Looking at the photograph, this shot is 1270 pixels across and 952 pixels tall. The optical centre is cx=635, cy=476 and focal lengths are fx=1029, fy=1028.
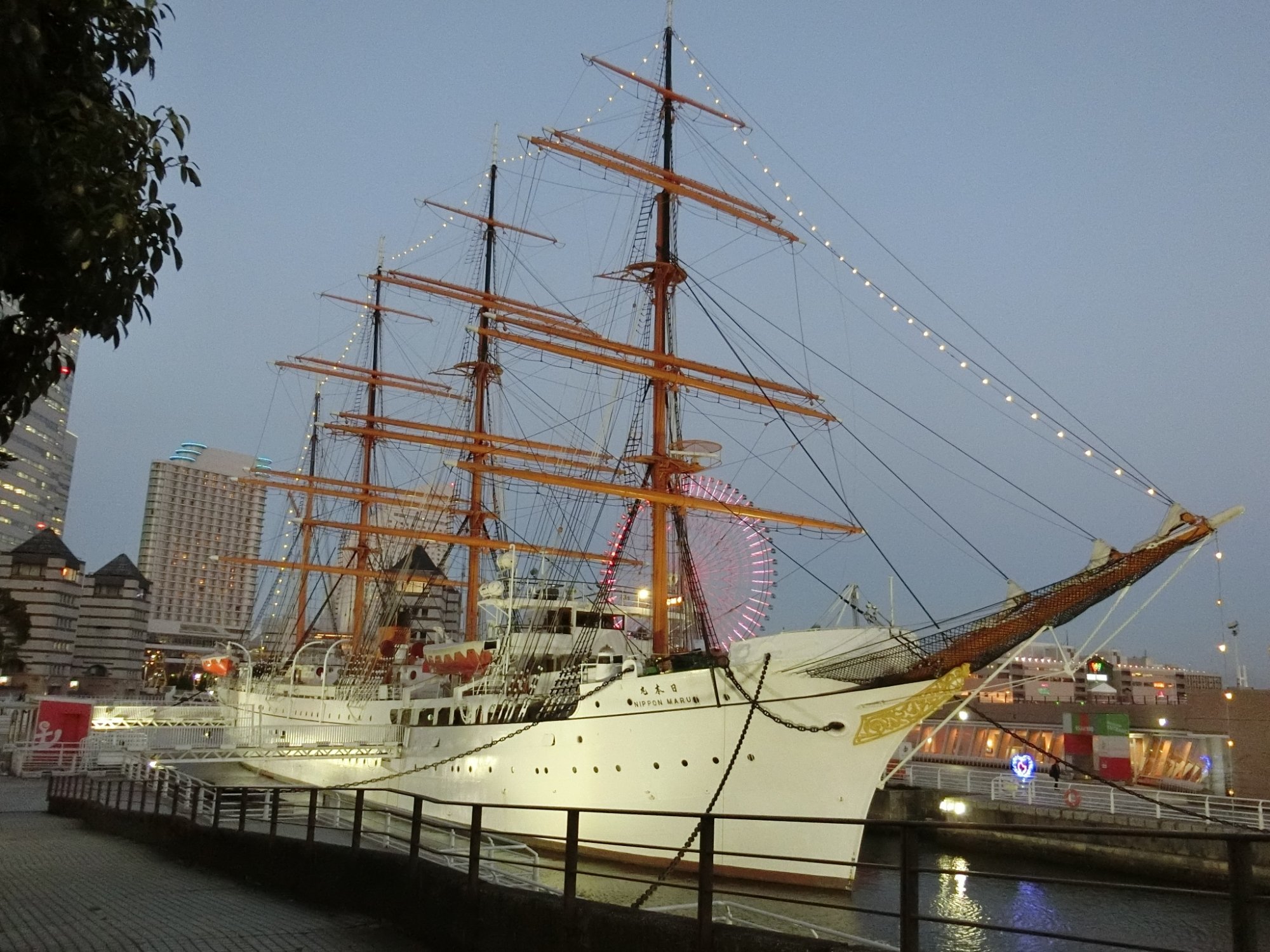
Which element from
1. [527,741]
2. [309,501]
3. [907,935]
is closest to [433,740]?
[527,741]

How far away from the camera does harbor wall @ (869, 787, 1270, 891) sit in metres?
18.7

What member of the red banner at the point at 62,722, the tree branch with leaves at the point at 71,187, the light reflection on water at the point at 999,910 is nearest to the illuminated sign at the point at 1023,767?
the light reflection on water at the point at 999,910

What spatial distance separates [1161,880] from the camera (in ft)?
64.5

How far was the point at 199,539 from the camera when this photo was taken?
6152 inches

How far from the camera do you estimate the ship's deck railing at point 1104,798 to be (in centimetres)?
1919

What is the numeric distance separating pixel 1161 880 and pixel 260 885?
57.2 feet

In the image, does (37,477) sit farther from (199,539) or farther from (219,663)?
(219,663)

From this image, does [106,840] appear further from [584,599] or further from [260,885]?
[584,599]

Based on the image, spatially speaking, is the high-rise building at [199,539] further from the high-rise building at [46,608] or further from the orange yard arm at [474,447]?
the orange yard arm at [474,447]

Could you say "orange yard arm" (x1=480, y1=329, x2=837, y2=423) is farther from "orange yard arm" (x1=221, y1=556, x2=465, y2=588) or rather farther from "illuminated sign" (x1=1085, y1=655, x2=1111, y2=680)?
"orange yard arm" (x1=221, y1=556, x2=465, y2=588)

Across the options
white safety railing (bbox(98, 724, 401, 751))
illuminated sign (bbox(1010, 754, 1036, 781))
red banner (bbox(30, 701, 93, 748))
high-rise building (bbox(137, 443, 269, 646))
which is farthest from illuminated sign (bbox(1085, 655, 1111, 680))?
high-rise building (bbox(137, 443, 269, 646))

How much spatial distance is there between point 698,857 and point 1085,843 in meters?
12.7

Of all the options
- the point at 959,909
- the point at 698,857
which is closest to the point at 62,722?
the point at 698,857

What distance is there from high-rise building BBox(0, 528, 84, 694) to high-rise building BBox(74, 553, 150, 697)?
291 centimetres
